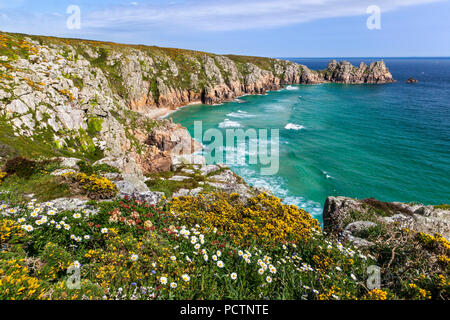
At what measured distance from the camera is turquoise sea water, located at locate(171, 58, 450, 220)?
37.8 meters

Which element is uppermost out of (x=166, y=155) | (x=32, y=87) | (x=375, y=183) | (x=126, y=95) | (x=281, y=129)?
(x=126, y=95)

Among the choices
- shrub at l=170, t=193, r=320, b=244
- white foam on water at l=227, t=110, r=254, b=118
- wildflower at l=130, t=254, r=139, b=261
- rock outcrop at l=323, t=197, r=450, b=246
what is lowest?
rock outcrop at l=323, t=197, r=450, b=246

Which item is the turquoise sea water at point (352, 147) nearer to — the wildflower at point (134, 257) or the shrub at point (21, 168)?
the wildflower at point (134, 257)

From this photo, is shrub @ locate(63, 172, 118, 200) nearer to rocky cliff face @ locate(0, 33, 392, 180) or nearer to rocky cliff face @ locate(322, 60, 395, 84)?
rocky cliff face @ locate(0, 33, 392, 180)

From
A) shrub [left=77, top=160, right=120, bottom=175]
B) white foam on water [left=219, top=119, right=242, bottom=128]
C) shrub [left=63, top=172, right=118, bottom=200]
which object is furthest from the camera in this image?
white foam on water [left=219, top=119, right=242, bottom=128]

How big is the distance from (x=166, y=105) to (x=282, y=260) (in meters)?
98.6

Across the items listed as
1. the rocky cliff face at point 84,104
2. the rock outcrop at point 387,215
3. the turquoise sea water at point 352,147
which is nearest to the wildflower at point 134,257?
the rock outcrop at point 387,215

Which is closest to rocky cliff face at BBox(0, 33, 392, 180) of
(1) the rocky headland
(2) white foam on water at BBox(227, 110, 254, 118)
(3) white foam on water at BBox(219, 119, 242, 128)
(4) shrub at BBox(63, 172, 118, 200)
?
(1) the rocky headland

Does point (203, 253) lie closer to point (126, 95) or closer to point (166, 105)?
point (126, 95)

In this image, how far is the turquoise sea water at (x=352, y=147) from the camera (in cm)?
3784

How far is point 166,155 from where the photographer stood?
163ft

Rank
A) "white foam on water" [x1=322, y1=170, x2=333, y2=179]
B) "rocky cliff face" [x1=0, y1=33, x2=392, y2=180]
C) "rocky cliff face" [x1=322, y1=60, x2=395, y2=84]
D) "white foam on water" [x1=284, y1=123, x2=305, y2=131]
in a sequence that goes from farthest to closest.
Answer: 1. "rocky cliff face" [x1=322, y1=60, x2=395, y2=84]
2. "white foam on water" [x1=284, y1=123, x2=305, y2=131]
3. "white foam on water" [x1=322, y1=170, x2=333, y2=179]
4. "rocky cliff face" [x1=0, y1=33, x2=392, y2=180]

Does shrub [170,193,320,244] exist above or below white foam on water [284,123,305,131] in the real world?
below
